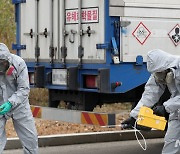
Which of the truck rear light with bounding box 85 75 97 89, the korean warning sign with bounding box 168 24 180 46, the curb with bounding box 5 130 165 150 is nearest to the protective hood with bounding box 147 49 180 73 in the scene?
the truck rear light with bounding box 85 75 97 89

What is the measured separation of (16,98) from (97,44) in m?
2.02

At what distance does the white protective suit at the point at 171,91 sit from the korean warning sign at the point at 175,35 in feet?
7.65

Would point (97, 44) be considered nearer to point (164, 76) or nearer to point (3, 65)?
point (3, 65)

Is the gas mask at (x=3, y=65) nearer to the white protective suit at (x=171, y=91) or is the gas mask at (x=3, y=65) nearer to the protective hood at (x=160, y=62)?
the white protective suit at (x=171, y=91)

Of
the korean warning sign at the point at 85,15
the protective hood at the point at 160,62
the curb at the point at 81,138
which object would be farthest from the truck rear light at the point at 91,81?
the protective hood at the point at 160,62

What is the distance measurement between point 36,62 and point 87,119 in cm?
159

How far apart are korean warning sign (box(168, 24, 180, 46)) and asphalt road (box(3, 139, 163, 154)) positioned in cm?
170

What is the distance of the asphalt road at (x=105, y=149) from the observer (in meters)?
9.06

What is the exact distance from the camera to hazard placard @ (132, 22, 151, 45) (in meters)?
8.43

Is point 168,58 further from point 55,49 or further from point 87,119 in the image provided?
point 55,49

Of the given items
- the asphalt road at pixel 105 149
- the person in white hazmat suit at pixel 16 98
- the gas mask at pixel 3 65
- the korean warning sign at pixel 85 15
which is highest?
the korean warning sign at pixel 85 15

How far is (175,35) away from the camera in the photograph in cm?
880

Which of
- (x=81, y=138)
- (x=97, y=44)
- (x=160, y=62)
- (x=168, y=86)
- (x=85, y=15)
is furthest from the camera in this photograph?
(x=81, y=138)

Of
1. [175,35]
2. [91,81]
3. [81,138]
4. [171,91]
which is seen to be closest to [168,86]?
[171,91]
